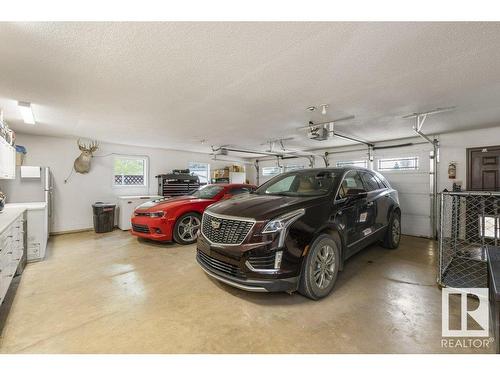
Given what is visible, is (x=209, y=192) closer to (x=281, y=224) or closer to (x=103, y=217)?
(x=103, y=217)

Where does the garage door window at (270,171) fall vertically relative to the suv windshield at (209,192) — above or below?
above

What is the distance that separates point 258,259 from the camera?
6.79 feet

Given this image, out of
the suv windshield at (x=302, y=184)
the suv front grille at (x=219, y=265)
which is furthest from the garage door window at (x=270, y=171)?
the suv front grille at (x=219, y=265)

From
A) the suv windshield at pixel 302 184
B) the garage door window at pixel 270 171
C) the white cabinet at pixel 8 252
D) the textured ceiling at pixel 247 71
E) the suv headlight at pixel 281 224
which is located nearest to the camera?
the textured ceiling at pixel 247 71

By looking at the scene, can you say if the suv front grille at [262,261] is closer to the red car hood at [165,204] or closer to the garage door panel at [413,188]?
the red car hood at [165,204]

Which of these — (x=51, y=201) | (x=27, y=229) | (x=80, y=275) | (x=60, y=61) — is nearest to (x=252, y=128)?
(x=60, y=61)

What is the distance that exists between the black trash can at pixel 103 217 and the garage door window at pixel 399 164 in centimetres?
727

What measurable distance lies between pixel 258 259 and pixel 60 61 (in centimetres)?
261

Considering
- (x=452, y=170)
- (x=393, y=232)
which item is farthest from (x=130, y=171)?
(x=452, y=170)

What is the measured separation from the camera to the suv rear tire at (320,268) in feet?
7.08

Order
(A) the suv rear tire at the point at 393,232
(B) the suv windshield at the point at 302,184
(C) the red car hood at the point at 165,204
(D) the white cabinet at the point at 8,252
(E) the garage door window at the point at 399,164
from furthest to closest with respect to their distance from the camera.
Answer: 1. (E) the garage door window at the point at 399,164
2. (C) the red car hood at the point at 165,204
3. (A) the suv rear tire at the point at 393,232
4. (B) the suv windshield at the point at 302,184
5. (D) the white cabinet at the point at 8,252

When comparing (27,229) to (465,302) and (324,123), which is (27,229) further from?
(465,302)

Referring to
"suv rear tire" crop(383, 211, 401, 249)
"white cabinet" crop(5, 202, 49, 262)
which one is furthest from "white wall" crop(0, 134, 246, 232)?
"suv rear tire" crop(383, 211, 401, 249)

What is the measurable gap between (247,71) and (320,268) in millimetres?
2188
